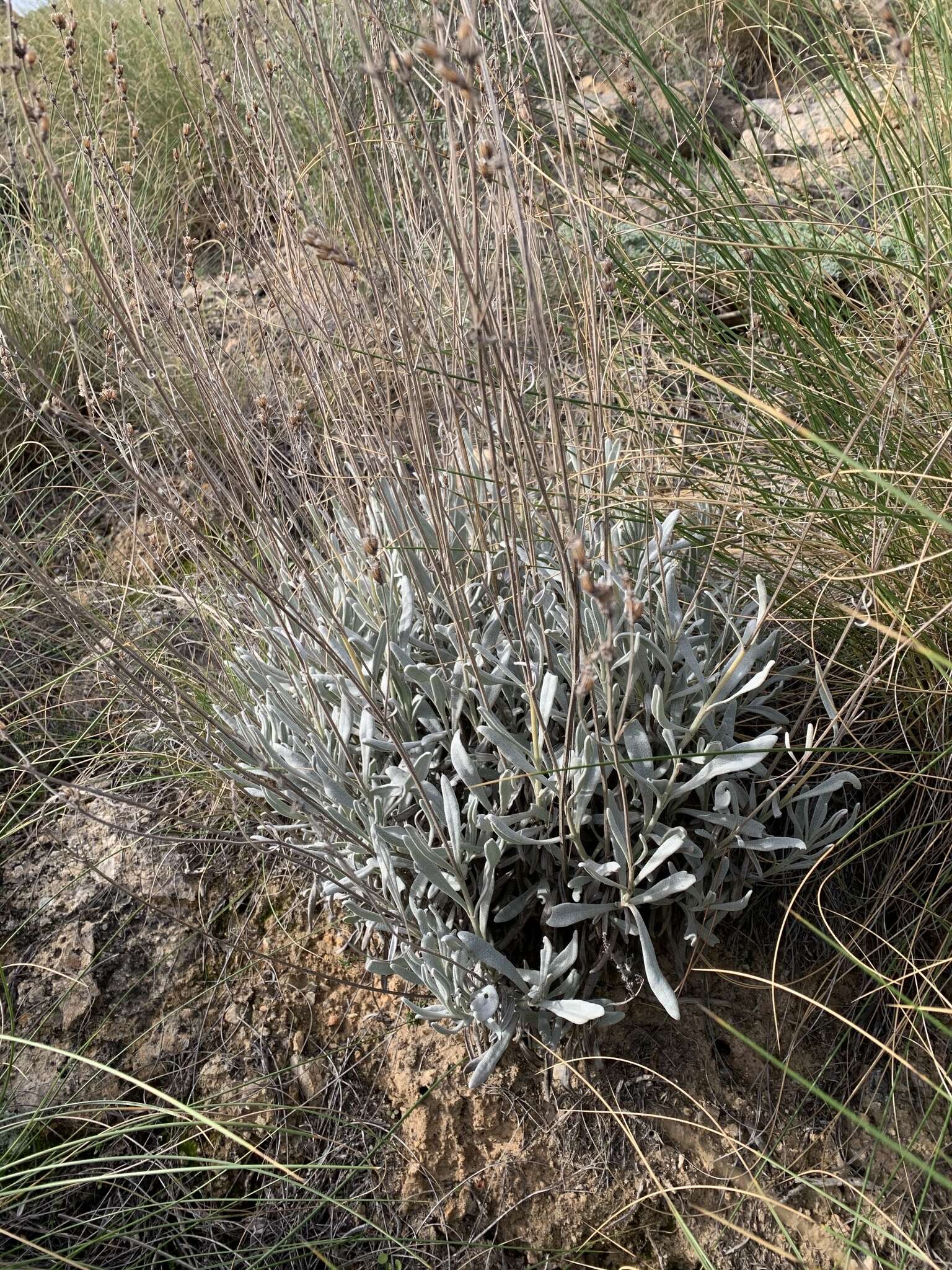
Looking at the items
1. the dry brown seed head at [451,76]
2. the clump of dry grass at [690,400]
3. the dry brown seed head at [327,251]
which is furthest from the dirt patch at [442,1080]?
the dry brown seed head at [451,76]

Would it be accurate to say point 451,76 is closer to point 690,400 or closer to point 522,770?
point 522,770

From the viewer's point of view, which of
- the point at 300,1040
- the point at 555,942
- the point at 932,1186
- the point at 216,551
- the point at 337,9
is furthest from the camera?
the point at 337,9

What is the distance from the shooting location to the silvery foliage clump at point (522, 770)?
1515 millimetres

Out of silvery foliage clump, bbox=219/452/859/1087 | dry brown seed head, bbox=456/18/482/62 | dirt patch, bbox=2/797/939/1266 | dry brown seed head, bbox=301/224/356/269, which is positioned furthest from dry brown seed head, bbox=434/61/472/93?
dirt patch, bbox=2/797/939/1266

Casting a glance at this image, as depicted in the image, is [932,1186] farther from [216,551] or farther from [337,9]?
[337,9]

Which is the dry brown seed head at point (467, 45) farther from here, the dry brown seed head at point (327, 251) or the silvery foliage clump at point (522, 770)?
the silvery foliage clump at point (522, 770)

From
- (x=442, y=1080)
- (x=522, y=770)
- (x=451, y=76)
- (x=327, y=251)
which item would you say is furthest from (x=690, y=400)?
(x=442, y=1080)

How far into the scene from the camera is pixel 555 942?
1.70 metres

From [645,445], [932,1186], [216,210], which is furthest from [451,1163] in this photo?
[216,210]

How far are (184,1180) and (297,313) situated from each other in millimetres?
1392

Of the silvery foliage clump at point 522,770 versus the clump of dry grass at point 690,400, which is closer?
the clump of dry grass at point 690,400

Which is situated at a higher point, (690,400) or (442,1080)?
(690,400)

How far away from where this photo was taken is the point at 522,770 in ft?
5.06

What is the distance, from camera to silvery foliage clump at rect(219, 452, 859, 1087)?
4.97ft
